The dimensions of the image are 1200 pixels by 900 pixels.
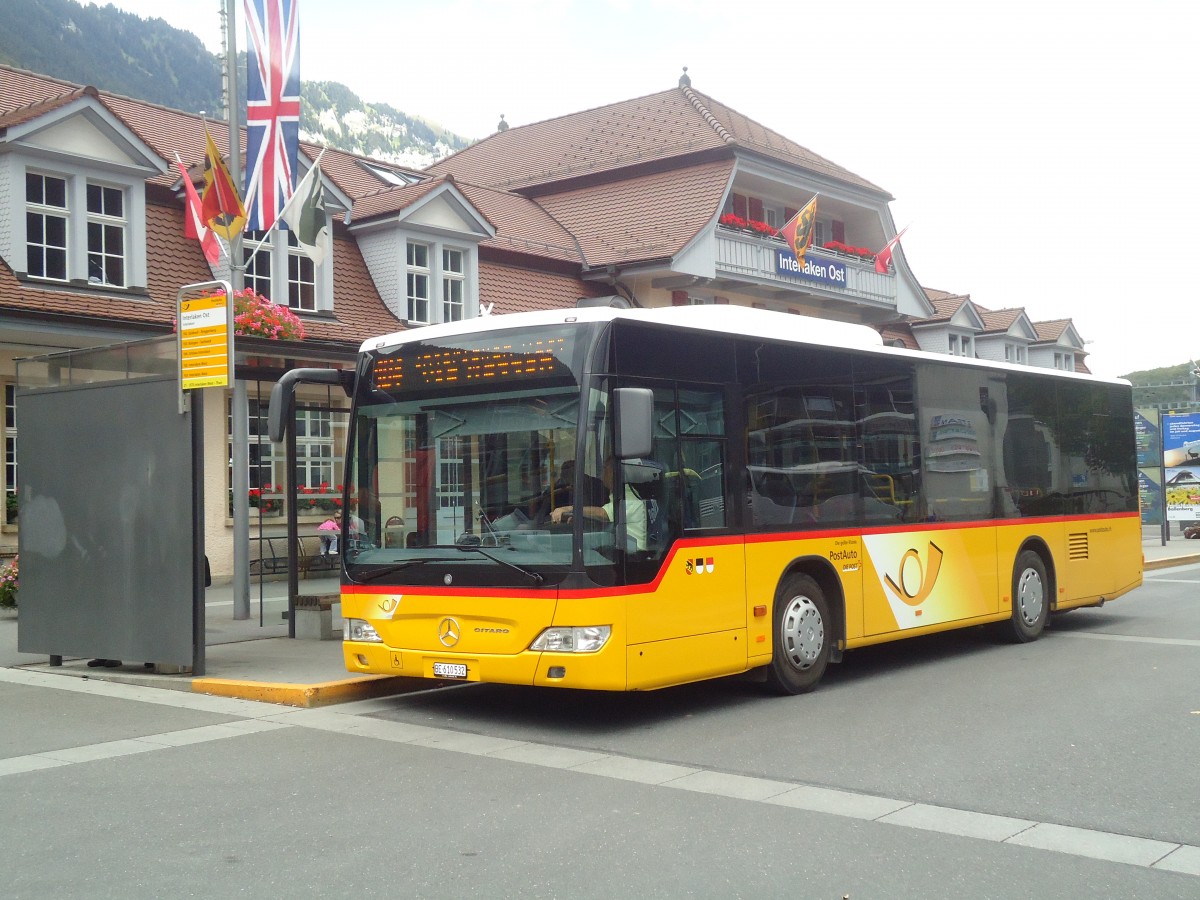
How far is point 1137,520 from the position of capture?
1653 centimetres

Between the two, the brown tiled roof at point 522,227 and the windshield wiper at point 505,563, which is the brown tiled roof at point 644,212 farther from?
the windshield wiper at point 505,563

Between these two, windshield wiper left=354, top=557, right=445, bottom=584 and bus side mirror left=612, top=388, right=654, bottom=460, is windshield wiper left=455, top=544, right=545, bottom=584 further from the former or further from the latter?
bus side mirror left=612, top=388, right=654, bottom=460

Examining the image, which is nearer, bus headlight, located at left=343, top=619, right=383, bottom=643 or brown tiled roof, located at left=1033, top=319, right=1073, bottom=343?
bus headlight, located at left=343, top=619, right=383, bottom=643

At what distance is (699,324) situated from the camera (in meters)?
9.91

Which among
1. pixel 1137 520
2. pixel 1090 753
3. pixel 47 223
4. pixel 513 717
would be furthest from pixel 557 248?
pixel 1090 753

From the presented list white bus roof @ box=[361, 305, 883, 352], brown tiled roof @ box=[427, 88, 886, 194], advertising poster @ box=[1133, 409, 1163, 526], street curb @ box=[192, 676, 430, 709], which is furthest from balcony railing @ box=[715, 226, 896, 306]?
street curb @ box=[192, 676, 430, 709]

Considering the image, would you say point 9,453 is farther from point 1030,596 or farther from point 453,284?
point 1030,596

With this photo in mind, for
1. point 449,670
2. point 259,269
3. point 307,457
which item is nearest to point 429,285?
point 259,269

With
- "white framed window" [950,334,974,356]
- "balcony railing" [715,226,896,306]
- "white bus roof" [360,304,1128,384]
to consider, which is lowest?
"white bus roof" [360,304,1128,384]

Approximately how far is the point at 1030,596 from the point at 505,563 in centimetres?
738

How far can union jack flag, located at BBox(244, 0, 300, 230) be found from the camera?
15.5 meters

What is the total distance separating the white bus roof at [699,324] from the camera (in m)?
9.27

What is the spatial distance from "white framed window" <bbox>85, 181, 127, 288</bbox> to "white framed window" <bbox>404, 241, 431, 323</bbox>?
19.9ft

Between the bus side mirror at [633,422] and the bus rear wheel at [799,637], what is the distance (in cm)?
227
